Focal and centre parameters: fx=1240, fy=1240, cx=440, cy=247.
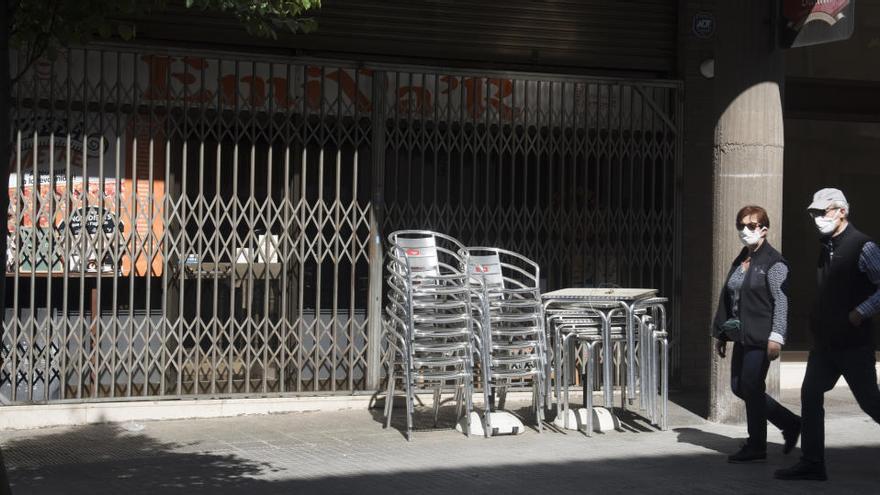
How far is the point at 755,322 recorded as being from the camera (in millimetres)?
8344

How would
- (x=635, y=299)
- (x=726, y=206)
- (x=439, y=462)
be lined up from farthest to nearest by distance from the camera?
(x=726, y=206), (x=635, y=299), (x=439, y=462)

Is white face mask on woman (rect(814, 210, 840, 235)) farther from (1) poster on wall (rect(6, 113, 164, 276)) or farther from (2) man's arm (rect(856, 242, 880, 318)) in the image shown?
(1) poster on wall (rect(6, 113, 164, 276))

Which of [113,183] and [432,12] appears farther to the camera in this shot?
[432,12]

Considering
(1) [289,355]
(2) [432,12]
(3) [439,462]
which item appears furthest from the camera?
(2) [432,12]

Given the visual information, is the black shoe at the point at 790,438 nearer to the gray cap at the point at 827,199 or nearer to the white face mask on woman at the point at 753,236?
the white face mask on woman at the point at 753,236

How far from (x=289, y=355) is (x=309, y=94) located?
231 cm

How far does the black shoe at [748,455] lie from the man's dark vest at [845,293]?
1094 mm

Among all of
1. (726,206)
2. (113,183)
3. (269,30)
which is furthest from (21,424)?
(726,206)

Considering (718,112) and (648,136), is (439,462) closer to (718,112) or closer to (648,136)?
(718,112)

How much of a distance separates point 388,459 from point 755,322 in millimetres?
2683

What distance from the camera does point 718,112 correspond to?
1022 cm

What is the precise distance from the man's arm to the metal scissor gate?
4.27 metres

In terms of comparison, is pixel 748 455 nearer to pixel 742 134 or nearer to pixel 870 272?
pixel 870 272

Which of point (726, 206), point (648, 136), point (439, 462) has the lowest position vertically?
point (439, 462)
